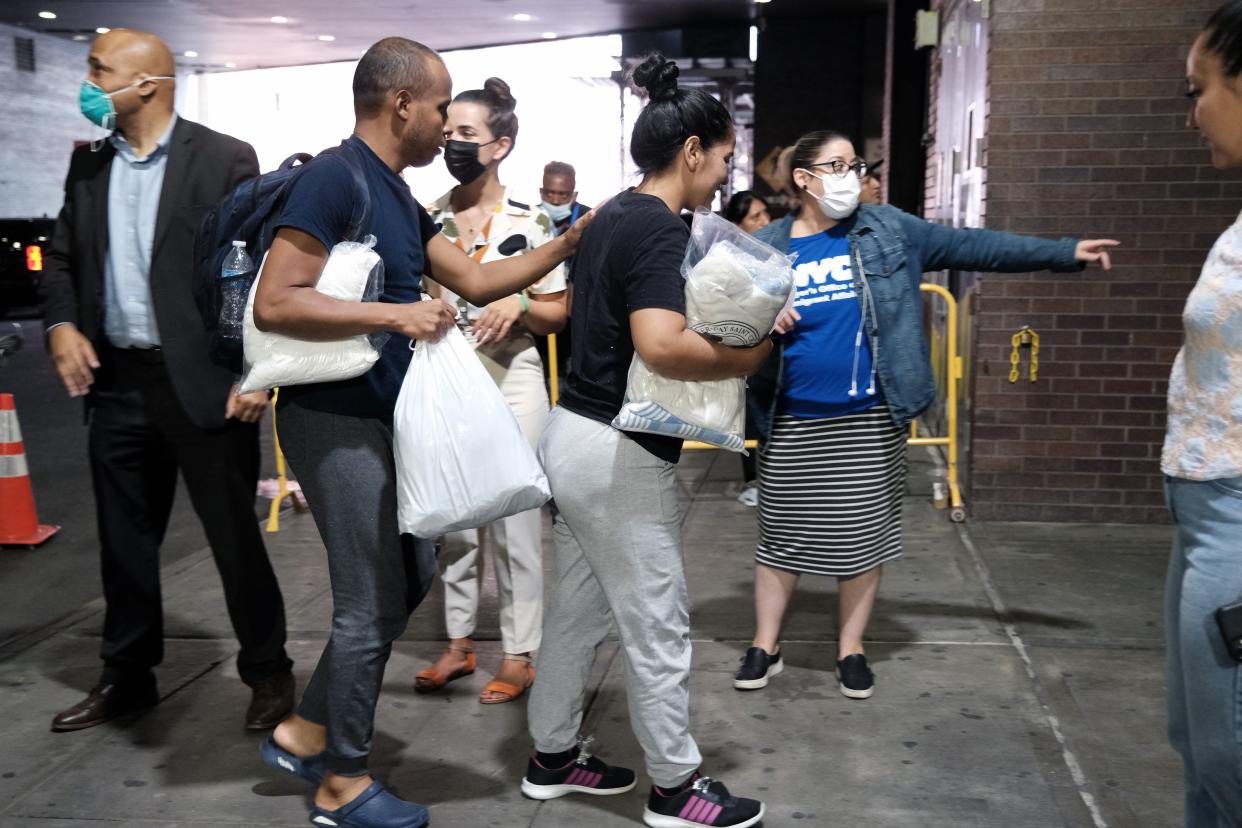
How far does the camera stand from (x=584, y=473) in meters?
2.97

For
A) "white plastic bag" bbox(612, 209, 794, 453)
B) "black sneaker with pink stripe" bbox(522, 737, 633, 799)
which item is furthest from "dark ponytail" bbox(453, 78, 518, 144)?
"black sneaker with pink stripe" bbox(522, 737, 633, 799)

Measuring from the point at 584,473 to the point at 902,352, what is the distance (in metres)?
1.51

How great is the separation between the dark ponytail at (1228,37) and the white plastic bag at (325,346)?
1.77 meters

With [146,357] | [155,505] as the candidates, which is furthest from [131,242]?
[155,505]

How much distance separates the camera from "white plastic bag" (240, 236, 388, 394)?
2744 millimetres

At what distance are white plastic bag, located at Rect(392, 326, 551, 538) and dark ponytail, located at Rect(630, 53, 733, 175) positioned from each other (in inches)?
26.6

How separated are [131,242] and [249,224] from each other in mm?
1055

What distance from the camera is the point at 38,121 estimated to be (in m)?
23.7

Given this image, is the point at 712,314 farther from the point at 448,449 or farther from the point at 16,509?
the point at 16,509

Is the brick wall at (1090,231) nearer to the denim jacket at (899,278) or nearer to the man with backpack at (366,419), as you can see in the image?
the denim jacket at (899,278)

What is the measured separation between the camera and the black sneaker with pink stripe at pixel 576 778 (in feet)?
10.8

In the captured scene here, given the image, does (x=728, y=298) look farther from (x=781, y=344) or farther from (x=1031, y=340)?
(x=1031, y=340)

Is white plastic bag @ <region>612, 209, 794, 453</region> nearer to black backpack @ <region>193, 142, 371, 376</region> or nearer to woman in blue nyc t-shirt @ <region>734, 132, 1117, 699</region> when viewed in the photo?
black backpack @ <region>193, 142, 371, 376</region>

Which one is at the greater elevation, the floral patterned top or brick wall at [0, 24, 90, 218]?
brick wall at [0, 24, 90, 218]
